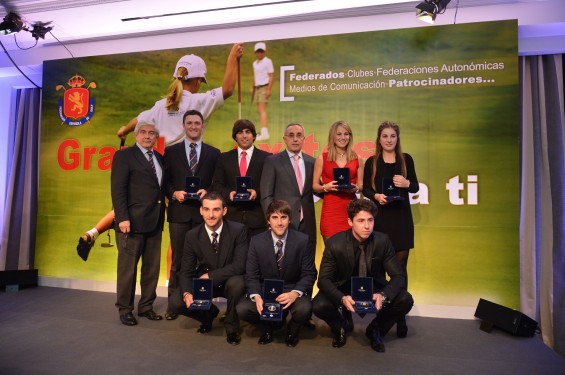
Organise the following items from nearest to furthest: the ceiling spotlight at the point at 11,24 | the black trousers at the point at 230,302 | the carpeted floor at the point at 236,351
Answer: the carpeted floor at the point at 236,351 < the black trousers at the point at 230,302 < the ceiling spotlight at the point at 11,24

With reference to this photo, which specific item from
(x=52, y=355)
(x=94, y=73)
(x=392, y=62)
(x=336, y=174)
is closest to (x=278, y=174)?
(x=336, y=174)

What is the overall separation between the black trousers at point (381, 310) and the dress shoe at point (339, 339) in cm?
3

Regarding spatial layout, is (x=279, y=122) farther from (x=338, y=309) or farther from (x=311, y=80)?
(x=338, y=309)

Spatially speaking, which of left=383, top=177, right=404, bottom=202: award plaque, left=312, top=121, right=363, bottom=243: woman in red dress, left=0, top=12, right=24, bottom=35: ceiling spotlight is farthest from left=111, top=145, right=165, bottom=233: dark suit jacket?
left=0, top=12, right=24, bottom=35: ceiling spotlight

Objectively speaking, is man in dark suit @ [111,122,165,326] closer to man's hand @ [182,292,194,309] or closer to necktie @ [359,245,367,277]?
man's hand @ [182,292,194,309]

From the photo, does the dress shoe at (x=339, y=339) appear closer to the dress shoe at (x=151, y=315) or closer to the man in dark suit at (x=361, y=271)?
the man in dark suit at (x=361, y=271)

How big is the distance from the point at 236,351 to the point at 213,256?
0.73m

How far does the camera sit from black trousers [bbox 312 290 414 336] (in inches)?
117

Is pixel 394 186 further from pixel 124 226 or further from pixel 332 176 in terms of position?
pixel 124 226

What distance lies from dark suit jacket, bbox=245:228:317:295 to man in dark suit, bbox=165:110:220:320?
2.71 feet

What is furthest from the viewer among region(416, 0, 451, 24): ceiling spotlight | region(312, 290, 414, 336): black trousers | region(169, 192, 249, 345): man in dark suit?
region(416, 0, 451, 24): ceiling spotlight

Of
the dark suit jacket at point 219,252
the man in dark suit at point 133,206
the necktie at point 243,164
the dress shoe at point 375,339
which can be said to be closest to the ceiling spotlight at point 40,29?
the man in dark suit at point 133,206

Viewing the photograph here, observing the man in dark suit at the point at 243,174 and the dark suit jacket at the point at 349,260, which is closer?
the dark suit jacket at the point at 349,260

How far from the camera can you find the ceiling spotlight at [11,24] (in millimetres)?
4633
